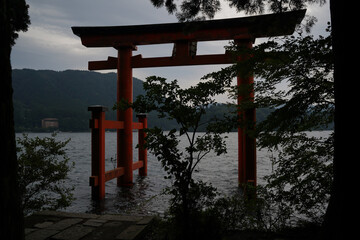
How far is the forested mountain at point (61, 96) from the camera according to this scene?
317ft

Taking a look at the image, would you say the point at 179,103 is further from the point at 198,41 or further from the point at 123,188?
the point at 123,188

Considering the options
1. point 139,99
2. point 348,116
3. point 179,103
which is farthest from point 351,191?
point 139,99

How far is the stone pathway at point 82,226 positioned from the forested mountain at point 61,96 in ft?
261

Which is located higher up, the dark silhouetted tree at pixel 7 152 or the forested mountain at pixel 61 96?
the forested mountain at pixel 61 96

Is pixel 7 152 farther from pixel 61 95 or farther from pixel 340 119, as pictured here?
pixel 61 95

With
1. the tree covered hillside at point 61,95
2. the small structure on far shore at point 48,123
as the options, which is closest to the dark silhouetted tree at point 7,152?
the tree covered hillside at point 61,95

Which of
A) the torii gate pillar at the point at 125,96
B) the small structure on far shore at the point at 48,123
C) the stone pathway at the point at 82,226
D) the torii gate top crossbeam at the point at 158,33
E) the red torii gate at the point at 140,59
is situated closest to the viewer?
the stone pathway at the point at 82,226

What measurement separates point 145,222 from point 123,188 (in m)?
5.09

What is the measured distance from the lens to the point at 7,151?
224 cm

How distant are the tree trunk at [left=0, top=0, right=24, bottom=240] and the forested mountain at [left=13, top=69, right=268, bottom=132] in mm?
81894

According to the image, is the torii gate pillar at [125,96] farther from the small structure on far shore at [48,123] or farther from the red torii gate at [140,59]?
the small structure on far shore at [48,123]

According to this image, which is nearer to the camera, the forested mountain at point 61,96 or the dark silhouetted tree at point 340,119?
the dark silhouetted tree at point 340,119

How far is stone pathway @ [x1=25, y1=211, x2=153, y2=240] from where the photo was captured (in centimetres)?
369

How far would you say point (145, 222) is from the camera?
420cm
